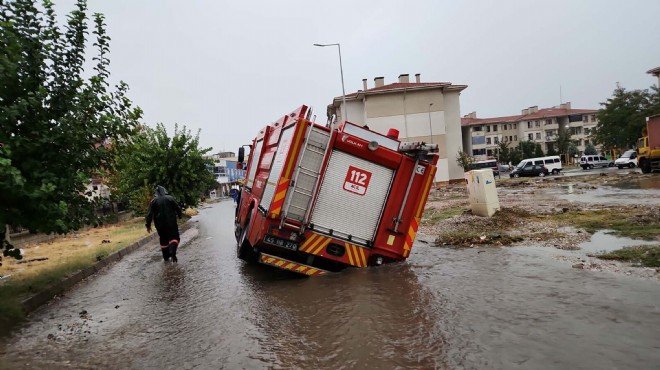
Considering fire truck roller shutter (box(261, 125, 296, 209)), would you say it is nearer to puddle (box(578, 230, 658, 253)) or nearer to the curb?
the curb

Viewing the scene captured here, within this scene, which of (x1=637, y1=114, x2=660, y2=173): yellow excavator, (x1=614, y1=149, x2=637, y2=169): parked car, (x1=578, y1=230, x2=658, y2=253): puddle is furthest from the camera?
(x1=614, y1=149, x2=637, y2=169): parked car

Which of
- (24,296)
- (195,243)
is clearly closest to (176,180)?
(195,243)

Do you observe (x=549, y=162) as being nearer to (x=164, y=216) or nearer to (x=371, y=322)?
(x=164, y=216)

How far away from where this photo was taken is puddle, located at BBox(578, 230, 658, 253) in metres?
Answer: 7.58

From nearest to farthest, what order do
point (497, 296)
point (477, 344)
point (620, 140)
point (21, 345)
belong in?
point (477, 344) → point (21, 345) → point (497, 296) → point (620, 140)

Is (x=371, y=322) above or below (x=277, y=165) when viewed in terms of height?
below

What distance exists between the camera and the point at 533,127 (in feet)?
298

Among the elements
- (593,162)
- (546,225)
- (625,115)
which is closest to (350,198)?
(546,225)

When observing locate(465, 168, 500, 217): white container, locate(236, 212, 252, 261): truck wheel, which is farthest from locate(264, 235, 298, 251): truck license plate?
locate(465, 168, 500, 217): white container

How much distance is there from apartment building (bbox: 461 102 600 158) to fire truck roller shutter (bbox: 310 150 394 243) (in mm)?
85741

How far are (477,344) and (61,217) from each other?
6.22 m

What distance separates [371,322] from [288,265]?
2.42 meters

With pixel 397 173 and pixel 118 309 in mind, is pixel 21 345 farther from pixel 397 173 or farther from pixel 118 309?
pixel 397 173

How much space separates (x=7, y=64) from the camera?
19.2 feet
